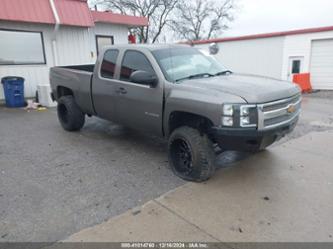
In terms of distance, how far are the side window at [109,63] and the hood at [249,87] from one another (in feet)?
5.50

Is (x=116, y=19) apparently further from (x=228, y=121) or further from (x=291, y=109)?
(x=228, y=121)

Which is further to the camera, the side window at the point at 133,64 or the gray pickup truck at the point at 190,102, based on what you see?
the side window at the point at 133,64

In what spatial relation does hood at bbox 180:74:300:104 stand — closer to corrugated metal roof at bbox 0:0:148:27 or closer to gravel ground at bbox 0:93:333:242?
gravel ground at bbox 0:93:333:242

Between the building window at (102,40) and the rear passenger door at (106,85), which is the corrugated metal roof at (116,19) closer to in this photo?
the building window at (102,40)

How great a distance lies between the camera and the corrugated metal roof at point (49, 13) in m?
9.04

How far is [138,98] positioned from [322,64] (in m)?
13.2

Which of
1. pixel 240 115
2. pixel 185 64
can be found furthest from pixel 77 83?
pixel 240 115

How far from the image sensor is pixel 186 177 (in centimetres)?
385

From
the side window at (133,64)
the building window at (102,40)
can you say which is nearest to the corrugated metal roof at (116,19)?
the building window at (102,40)

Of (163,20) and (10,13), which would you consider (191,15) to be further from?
(10,13)

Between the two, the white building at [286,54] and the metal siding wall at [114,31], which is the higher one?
the metal siding wall at [114,31]

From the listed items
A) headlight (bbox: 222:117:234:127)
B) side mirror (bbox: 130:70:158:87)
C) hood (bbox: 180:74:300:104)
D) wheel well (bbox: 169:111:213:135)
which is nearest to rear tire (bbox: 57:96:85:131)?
side mirror (bbox: 130:70:158:87)

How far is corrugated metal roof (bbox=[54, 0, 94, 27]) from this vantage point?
10250 millimetres

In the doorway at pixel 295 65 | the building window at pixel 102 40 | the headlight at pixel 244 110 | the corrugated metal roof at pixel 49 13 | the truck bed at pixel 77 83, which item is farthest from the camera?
the doorway at pixel 295 65
